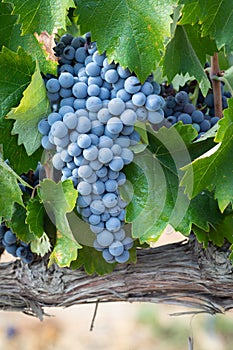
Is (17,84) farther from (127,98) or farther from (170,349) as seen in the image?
(170,349)

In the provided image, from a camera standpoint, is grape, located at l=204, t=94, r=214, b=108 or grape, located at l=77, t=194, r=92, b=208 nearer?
grape, located at l=77, t=194, r=92, b=208

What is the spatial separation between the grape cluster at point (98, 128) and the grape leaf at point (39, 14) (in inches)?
2.0

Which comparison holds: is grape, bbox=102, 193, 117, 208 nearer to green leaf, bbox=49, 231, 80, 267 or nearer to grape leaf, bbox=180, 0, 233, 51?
green leaf, bbox=49, 231, 80, 267

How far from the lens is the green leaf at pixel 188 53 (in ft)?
2.15

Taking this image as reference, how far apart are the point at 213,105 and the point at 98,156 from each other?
242 mm

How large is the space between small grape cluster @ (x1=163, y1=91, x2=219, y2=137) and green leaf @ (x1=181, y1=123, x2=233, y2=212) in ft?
0.43

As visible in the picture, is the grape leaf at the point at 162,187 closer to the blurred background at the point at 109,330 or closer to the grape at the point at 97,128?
the grape at the point at 97,128

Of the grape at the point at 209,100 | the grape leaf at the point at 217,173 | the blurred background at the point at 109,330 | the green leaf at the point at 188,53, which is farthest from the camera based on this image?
the blurred background at the point at 109,330

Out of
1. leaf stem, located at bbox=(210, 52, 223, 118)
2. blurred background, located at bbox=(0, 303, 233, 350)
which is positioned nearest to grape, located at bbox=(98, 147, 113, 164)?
leaf stem, located at bbox=(210, 52, 223, 118)

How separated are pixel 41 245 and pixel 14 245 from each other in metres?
0.07

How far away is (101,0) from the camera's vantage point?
566mm

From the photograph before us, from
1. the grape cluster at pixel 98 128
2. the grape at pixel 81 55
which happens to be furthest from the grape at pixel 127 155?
the grape at pixel 81 55

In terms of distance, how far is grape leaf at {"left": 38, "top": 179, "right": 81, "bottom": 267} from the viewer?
1.90ft

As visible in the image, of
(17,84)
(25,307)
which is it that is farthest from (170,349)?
(17,84)
